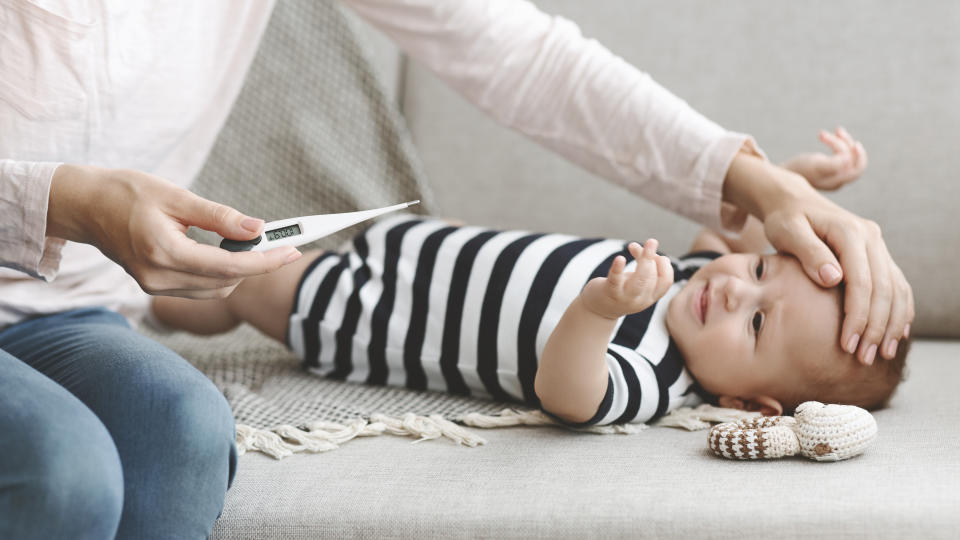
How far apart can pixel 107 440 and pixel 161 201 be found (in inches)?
7.3

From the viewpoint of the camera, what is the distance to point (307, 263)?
1.26m

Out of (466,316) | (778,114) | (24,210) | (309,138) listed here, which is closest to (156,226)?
(24,210)

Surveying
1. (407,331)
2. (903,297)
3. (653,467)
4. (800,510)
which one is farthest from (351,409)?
(903,297)

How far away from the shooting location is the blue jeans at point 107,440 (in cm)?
60

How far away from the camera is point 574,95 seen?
3.58 ft

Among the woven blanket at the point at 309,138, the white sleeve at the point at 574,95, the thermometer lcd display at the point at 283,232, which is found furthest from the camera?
the woven blanket at the point at 309,138

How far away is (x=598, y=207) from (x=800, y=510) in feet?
2.59

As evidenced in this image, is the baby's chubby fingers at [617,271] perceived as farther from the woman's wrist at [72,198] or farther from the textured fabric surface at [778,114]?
the textured fabric surface at [778,114]

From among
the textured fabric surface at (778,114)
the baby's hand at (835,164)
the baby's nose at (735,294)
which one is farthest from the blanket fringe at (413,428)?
the textured fabric surface at (778,114)

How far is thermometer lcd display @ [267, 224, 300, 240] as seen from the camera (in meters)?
0.71

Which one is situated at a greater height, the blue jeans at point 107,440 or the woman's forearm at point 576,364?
Answer: the woman's forearm at point 576,364

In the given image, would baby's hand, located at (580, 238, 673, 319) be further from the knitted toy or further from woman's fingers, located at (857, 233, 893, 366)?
woman's fingers, located at (857, 233, 893, 366)

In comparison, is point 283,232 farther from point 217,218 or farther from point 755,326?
point 755,326

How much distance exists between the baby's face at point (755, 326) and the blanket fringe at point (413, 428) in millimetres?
63
